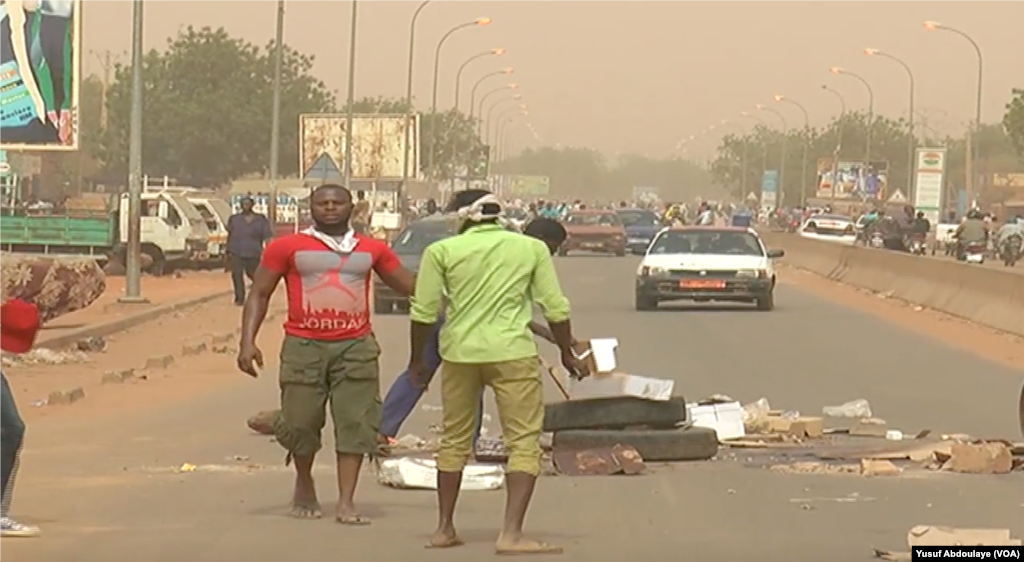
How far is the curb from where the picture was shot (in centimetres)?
2320

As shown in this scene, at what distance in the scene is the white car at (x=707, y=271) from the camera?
3159 cm

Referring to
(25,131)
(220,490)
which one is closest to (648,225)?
(25,131)

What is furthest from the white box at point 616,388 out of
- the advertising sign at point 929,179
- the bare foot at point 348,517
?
the advertising sign at point 929,179

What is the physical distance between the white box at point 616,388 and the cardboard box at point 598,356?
0.06 meters

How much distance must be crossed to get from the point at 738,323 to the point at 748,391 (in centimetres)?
1083

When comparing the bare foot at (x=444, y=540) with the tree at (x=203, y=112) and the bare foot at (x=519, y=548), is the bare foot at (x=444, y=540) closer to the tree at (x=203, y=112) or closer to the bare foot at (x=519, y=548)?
the bare foot at (x=519, y=548)

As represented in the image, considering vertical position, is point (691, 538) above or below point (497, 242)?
below

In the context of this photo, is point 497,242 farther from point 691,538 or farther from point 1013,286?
point 1013,286

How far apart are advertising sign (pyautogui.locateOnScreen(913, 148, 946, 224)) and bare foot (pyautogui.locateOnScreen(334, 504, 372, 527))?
2961 inches

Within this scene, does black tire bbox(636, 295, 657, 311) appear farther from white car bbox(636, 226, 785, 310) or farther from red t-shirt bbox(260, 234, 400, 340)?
red t-shirt bbox(260, 234, 400, 340)

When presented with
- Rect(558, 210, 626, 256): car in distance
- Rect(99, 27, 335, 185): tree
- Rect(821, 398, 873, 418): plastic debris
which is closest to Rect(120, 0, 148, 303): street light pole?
Rect(821, 398, 873, 418): plastic debris

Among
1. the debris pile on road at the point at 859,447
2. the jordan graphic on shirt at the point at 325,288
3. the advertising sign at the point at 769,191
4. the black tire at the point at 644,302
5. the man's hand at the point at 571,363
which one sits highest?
the jordan graphic on shirt at the point at 325,288

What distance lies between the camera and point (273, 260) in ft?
33.4

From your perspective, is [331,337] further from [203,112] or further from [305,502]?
[203,112]
